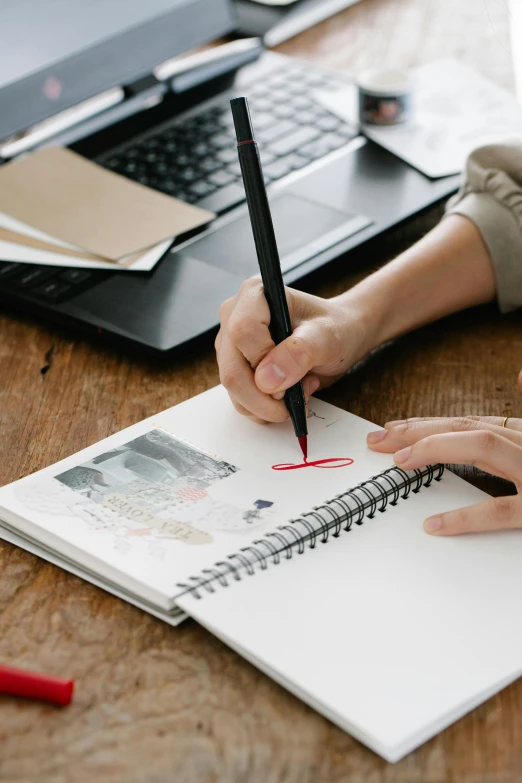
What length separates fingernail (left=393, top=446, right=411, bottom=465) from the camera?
605mm

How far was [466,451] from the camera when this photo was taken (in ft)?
1.97

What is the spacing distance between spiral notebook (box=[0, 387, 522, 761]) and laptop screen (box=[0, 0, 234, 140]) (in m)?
0.51

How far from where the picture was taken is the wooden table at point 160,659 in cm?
45

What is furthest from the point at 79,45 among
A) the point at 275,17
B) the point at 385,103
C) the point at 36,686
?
the point at 36,686

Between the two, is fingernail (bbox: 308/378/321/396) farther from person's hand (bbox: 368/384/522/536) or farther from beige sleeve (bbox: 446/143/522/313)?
beige sleeve (bbox: 446/143/522/313)

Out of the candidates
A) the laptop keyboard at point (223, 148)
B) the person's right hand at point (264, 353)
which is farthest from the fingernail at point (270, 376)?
the laptop keyboard at point (223, 148)

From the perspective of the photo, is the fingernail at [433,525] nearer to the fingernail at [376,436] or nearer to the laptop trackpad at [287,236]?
the fingernail at [376,436]

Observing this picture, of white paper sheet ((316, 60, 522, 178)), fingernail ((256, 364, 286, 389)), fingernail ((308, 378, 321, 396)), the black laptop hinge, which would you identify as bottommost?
fingernail ((308, 378, 321, 396))

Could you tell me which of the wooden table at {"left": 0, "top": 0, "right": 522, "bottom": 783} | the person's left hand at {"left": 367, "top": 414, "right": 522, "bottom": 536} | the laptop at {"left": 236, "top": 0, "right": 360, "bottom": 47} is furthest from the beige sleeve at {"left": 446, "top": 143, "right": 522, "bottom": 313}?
the laptop at {"left": 236, "top": 0, "right": 360, "bottom": 47}

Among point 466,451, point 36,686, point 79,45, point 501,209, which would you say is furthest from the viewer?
point 79,45

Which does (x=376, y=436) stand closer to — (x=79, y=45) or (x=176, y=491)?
(x=176, y=491)

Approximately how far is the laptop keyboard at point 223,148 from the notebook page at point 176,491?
357 mm

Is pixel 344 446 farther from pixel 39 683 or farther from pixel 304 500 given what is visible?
pixel 39 683

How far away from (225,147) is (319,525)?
25.1 inches
